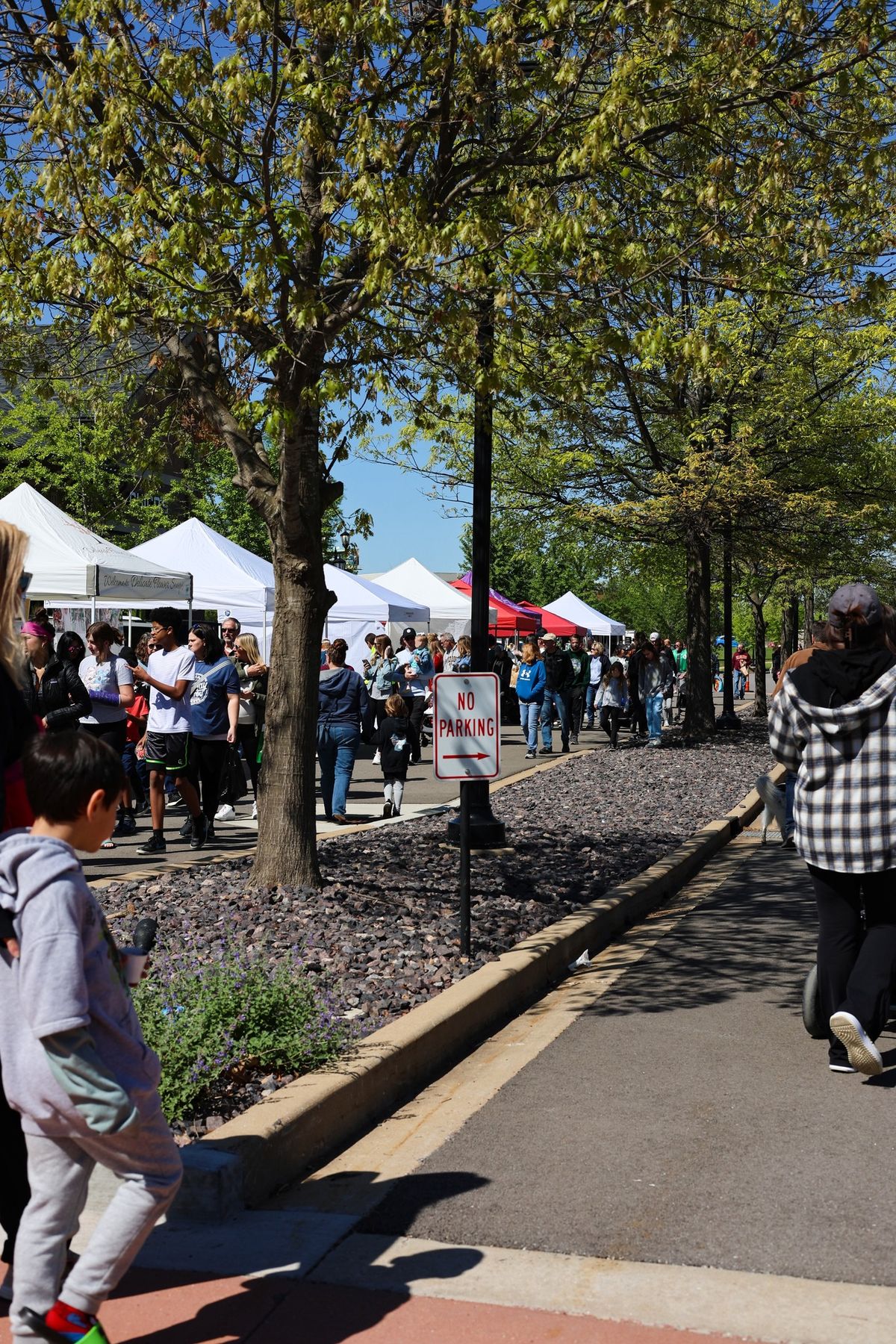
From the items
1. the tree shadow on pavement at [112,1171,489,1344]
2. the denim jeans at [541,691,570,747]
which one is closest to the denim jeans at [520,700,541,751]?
the denim jeans at [541,691,570,747]

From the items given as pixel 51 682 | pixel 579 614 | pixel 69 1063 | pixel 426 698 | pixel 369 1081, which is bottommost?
pixel 369 1081

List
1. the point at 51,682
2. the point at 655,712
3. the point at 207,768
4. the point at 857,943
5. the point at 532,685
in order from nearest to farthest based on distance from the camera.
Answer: the point at 857,943
the point at 51,682
the point at 207,768
the point at 532,685
the point at 655,712

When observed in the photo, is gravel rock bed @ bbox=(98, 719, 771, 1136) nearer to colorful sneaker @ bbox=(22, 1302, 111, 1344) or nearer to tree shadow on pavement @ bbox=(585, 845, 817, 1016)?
tree shadow on pavement @ bbox=(585, 845, 817, 1016)

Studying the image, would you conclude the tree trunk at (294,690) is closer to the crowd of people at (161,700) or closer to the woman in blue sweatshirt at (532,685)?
the crowd of people at (161,700)

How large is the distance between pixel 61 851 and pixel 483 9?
21.3 ft

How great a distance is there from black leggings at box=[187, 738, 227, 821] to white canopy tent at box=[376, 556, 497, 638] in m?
19.1

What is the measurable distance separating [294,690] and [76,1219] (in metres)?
5.10

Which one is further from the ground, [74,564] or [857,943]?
[74,564]

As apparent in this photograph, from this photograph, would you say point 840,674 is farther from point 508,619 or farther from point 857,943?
point 508,619

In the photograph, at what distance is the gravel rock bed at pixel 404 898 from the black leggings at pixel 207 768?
1264 millimetres

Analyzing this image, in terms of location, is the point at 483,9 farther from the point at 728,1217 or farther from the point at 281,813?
the point at 728,1217

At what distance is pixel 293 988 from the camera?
5496mm

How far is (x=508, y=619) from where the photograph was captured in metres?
31.2

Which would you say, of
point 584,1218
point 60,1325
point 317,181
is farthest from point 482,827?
point 60,1325
